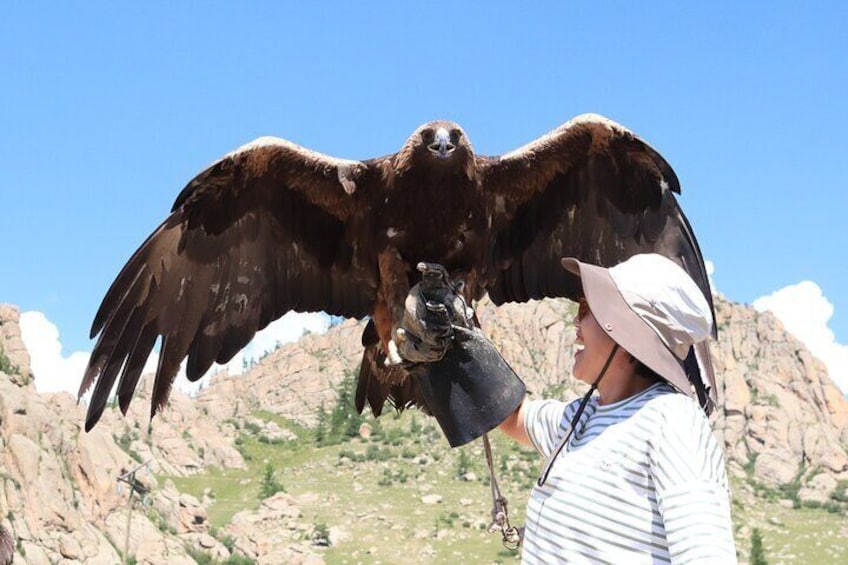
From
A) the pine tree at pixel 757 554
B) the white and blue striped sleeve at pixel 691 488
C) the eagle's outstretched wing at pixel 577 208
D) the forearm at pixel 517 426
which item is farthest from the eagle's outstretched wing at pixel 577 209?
the pine tree at pixel 757 554

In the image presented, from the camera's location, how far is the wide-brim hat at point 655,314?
2275 millimetres

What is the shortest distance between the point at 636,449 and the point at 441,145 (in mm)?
3400

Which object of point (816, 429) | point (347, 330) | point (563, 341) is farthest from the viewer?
point (347, 330)

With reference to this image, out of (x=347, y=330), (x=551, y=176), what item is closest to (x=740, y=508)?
(x=347, y=330)

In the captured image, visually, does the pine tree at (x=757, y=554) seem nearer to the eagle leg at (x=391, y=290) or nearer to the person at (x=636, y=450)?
the eagle leg at (x=391, y=290)

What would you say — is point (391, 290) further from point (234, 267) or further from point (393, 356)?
point (234, 267)

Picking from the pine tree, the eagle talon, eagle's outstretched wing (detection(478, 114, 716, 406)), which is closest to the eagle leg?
the eagle talon

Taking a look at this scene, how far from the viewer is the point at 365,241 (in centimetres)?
599

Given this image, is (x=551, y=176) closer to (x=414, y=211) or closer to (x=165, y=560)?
(x=414, y=211)

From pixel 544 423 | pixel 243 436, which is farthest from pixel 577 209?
pixel 243 436

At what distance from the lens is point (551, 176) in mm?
6250

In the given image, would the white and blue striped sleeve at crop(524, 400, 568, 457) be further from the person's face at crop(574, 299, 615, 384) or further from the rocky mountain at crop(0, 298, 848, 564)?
the rocky mountain at crop(0, 298, 848, 564)

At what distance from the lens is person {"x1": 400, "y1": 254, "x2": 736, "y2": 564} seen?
2055 mm

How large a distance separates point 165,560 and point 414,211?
121 feet
